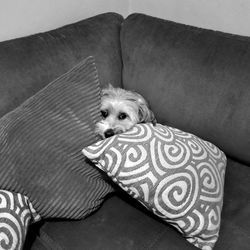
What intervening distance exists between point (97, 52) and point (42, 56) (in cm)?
23

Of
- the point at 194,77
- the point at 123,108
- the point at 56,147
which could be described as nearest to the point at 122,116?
the point at 123,108

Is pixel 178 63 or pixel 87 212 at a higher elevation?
pixel 178 63

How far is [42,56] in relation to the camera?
1.23 metres

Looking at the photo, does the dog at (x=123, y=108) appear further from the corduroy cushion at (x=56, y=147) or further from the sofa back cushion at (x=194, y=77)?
the corduroy cushion at (x=56, y=147)

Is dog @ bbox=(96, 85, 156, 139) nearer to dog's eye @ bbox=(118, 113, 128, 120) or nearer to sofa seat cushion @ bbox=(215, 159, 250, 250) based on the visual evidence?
dog's eye @ bbox=(118, 113, 128, 120)

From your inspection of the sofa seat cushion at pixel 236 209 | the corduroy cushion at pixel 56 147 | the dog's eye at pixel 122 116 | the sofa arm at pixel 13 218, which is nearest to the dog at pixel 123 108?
the dog's eye at pixel 122 116

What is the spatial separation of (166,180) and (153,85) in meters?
0.50

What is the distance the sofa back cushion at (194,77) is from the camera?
1.23m

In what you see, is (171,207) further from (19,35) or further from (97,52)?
(19,35)

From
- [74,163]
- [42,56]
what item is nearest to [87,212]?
[74,163]

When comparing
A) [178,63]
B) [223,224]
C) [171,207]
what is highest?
[178,63]

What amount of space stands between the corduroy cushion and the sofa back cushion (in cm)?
35

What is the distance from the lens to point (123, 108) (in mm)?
1364

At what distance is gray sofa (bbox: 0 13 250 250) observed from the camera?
3.43ft
